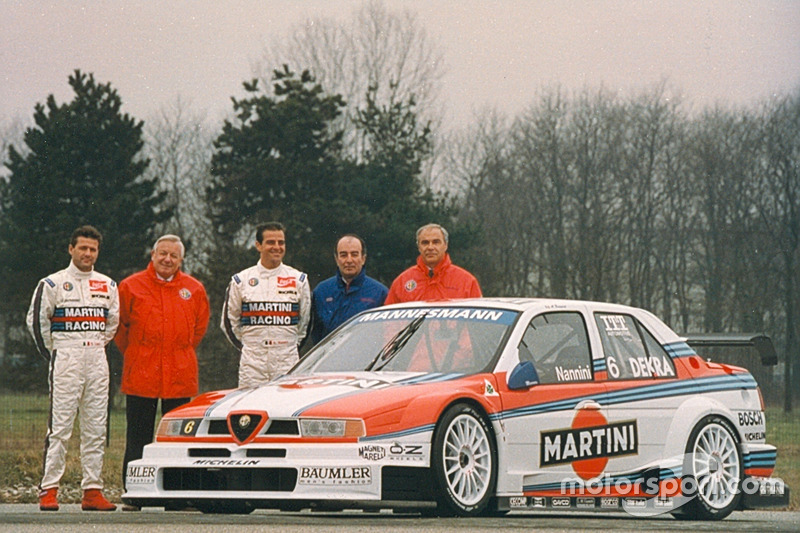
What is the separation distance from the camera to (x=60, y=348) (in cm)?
1117

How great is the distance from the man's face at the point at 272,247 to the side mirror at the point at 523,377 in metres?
3.07

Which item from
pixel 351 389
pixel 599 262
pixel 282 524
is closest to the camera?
pixel 282 524

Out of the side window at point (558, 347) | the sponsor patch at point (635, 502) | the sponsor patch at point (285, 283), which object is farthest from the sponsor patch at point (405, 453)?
the sponsor patch at point (285, 283)

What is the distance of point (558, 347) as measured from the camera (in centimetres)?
995

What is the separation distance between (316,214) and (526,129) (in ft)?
32.1

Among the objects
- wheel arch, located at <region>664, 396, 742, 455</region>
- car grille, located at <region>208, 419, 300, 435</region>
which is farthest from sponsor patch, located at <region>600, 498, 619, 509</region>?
car grille, located at <region>208, 419, 300, 435</region>

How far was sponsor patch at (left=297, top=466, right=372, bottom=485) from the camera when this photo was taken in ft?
27.0

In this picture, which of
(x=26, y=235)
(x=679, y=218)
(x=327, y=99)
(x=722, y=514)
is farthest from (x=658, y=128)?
(x=722, y=514)

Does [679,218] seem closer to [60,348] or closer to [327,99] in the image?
[327,99]

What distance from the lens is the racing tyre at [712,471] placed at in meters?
10.2

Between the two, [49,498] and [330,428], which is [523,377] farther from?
[49,498]

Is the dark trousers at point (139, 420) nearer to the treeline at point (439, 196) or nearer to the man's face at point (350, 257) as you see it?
the man's face at point (350, 257)

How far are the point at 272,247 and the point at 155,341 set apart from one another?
4.02ft

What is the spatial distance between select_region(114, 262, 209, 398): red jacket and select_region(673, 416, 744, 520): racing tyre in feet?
12.8
